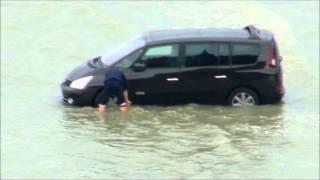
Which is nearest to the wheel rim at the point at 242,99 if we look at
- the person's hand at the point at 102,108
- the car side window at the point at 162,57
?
the car side window at the point at 162,57

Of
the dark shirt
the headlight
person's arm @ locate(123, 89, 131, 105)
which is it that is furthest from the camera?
the headlight

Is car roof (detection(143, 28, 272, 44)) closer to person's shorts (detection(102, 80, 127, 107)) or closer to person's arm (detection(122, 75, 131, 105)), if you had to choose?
person's arm (detection(122, 75, 131, 105))

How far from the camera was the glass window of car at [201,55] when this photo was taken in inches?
714

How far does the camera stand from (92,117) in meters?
17.6

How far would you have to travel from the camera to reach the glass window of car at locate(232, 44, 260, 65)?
59.9 feet

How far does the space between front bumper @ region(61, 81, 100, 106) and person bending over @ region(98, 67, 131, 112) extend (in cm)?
25

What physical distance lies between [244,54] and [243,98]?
973 millimetres

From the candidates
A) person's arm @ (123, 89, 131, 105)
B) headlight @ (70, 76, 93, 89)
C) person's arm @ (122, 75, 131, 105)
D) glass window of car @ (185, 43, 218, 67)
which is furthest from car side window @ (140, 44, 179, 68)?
headlight @ (70, 76, 93, 89)

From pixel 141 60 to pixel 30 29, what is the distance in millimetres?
9827

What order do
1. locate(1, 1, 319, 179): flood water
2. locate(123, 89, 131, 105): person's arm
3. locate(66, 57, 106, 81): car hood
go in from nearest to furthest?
locate(1, 1, 319, 179): flood water < locate(123, 89, 131, 105): person's arm < locate(66, 57, 106, 81): car hood

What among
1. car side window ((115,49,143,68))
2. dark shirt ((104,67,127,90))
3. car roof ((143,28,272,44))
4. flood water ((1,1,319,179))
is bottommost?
flood water ((1,1,319,179))

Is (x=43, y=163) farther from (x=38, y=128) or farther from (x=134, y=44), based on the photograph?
(x=134, y=44)

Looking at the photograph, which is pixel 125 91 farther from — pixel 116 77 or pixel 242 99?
pixel 242 99

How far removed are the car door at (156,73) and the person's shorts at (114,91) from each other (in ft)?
1.08
